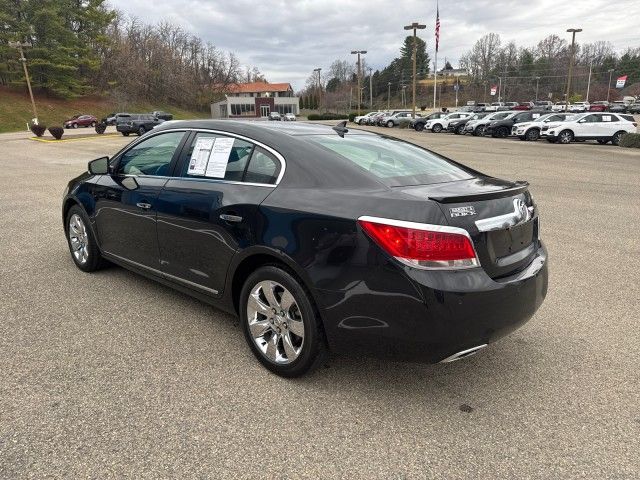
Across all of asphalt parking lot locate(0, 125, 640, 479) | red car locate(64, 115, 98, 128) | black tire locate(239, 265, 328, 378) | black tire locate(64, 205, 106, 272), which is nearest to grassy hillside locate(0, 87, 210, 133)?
red car locate(64, 115, 98, 128)

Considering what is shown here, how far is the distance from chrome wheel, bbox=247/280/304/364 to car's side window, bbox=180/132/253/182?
793mm

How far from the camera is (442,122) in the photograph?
39.6 meters

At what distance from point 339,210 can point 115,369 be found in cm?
178

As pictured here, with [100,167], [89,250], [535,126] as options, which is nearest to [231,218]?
[100,167]

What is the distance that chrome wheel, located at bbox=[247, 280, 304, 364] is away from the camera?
2.86 m

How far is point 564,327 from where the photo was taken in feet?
12.1

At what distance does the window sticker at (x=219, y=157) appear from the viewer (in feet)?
11.0

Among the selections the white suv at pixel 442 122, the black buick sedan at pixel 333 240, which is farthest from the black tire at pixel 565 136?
the black buick sedan at pixel 333 240

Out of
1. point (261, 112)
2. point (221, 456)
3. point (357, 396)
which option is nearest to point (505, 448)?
point (357, 396)

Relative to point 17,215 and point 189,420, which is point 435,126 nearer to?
point 17,215

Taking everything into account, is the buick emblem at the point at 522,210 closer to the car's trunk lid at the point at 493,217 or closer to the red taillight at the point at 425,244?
the car's trunk lid at the point at 493,217

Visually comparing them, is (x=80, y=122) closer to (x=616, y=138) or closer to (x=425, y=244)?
(x=616, y=138)

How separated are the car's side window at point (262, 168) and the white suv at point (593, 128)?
2673 centimetres

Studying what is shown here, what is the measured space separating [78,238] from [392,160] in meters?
3.42
